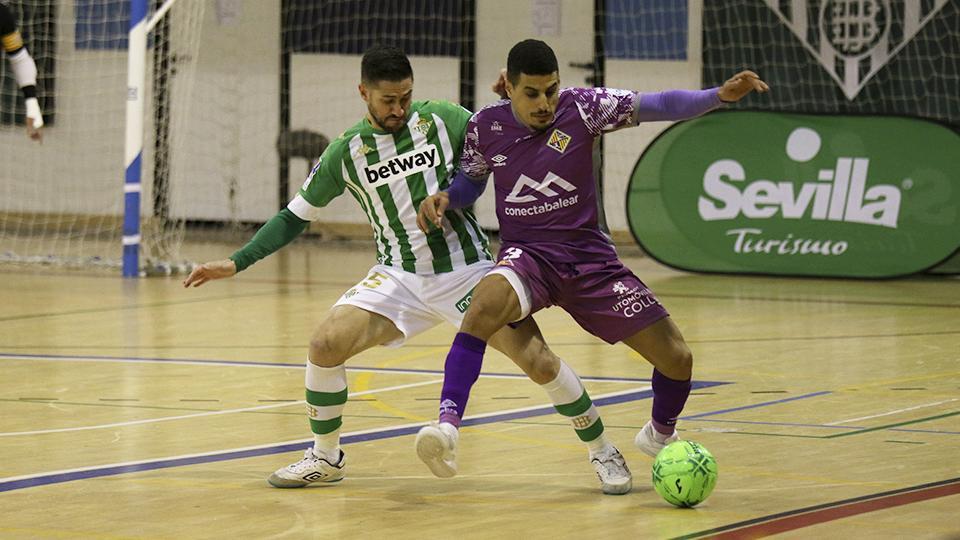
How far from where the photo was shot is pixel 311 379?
19.7ft

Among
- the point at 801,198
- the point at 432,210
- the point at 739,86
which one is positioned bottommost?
the point at 801,198

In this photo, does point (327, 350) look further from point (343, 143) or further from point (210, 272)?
point (343, 143)

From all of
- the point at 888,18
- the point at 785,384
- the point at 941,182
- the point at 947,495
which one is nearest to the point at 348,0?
the point at 888,18

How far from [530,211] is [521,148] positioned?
0.23 m

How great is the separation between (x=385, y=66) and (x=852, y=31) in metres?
11.1

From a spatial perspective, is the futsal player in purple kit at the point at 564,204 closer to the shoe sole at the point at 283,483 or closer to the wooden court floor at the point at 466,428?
the wooden court floor at the point at 466,428

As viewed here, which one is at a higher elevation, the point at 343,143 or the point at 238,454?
the point at 343,143

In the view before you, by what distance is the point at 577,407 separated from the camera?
19.4 ft

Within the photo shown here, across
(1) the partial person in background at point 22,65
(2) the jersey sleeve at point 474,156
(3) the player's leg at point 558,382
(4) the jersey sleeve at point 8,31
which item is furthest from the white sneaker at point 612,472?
(4) the jersey sleeve at point 8,31

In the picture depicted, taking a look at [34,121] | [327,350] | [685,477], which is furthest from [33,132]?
[685,477]

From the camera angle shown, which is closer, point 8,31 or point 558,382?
point 558,382

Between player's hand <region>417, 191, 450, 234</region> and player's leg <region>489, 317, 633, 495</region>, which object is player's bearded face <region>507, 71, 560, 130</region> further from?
player's leg <region>489, 317, 633, 495</region>

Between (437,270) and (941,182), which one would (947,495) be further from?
(941,182)

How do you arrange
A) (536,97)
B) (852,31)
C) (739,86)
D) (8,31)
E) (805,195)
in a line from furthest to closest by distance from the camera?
(852,31) < (805,195) < (8,31) < (536,97) < (739,86)
